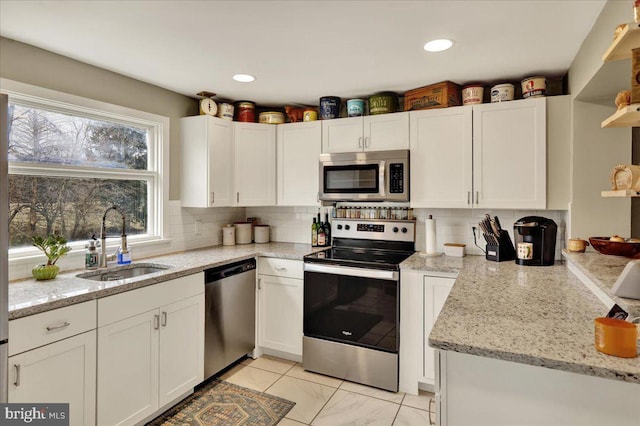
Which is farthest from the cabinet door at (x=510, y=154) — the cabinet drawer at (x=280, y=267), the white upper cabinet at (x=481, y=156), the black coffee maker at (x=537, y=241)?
the cabinet drawer at (x=280, y=267)

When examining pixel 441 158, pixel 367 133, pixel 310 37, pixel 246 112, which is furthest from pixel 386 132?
pixel 246 112

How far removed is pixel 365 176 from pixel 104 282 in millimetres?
2028

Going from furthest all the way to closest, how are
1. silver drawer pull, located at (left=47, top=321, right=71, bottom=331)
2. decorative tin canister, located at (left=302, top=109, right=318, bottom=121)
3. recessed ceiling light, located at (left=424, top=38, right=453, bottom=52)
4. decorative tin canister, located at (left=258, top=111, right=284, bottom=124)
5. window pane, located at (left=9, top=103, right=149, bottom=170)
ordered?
decorative tin canister, located at (left=258, top=111, right=284, bottom=124) → decorative tin canister, located at (left=302, top=109, right=318, bottom=121) → window pane, located at (left=9, top=103, right=149, bottom=170) → recessed ceiling light, located at (left=424, top=38, right=453, bottom=52) → silver drawer pull, located at (left=47, top=321, right=71, bottom=331)

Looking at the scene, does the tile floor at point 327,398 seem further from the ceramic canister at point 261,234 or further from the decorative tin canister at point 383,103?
the decorative tin canister at point 383,103

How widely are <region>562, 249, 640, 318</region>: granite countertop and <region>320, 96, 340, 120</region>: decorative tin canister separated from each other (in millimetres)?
2030

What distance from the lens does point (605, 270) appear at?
5.37 ft

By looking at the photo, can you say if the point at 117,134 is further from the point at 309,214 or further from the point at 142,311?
the point at 309,214

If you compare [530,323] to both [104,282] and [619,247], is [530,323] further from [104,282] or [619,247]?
[104,282]

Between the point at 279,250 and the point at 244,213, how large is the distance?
3.11 feet

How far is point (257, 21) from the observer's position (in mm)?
1853

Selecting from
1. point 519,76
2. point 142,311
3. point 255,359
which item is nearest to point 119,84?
point 142,311

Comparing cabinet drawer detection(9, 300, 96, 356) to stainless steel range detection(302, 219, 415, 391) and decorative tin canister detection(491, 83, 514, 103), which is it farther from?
decorative tin canister detection(491, 83, 514, 103)

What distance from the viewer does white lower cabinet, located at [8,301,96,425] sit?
→ 1.56 meters

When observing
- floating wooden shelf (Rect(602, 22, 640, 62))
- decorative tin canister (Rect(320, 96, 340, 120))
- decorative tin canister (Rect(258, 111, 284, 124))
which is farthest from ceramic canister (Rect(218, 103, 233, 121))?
floating wooden shelf (Rect(602, 22, 640, 62))
